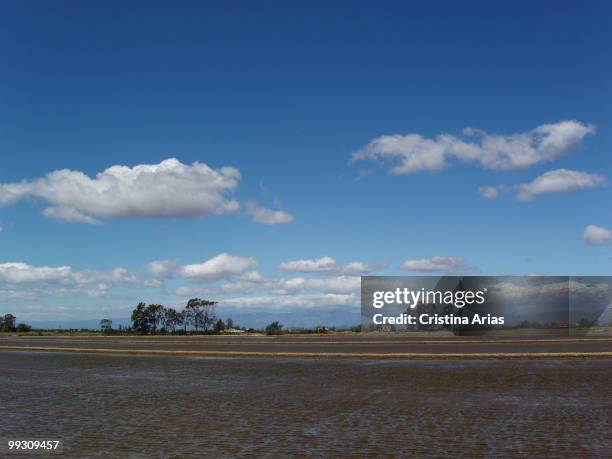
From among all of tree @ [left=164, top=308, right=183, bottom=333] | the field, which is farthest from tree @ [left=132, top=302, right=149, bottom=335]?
the field

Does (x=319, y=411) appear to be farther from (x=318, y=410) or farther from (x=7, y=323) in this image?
(x=7, y=323)

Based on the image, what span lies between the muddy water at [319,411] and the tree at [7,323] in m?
126

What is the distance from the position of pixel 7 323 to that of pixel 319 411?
5829 inches

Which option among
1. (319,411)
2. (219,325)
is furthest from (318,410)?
(219,325)

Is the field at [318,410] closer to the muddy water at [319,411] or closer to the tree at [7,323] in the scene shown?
the muddy water at [319,411]

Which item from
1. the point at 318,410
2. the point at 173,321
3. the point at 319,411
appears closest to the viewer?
the point at 319,411

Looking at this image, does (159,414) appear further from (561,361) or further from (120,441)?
(561,361)

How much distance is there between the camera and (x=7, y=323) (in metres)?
146

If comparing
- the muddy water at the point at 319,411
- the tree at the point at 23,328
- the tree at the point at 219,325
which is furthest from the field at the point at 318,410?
the tree at the point at 23,328

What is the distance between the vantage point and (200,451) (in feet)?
39.1

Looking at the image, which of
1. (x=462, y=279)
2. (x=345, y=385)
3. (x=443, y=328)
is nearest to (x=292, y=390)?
(x=345, y=385)

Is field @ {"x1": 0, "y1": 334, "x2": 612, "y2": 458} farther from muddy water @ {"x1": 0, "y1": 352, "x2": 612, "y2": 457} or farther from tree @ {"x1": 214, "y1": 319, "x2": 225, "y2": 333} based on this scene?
tree @ {"x1": 214, "y1": 319, "x2": 225, "y2": 333}

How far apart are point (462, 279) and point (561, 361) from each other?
161 ft

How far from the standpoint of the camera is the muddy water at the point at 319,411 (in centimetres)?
1227
